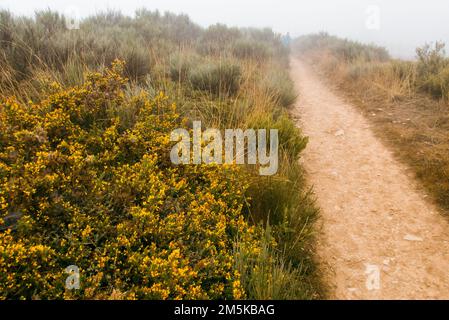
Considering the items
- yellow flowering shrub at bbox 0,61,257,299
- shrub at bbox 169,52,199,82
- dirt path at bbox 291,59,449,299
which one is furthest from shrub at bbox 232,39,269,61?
yellow flowering shrub at bbox 0,61,257,299

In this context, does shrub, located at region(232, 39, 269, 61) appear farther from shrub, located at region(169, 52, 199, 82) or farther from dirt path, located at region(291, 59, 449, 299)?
dirt path, located at region(291, 59, 449, 299)

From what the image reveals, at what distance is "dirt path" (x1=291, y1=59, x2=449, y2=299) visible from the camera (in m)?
3.16

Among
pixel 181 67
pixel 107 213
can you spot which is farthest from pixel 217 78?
pixel 107 213

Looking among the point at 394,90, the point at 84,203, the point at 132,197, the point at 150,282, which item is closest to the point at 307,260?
the point at 150,282

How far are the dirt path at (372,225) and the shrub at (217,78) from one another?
7.00 ft

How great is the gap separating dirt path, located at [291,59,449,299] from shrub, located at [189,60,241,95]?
213cm

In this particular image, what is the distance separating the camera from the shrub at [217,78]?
681 cm

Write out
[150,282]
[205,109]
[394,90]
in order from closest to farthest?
[150,282] < [205,109] < [394,90]

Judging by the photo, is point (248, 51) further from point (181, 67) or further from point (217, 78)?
point (217, 78)

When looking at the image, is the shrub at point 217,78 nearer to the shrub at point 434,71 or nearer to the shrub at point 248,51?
the shrub at point 248,51

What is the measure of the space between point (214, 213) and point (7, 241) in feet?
5.53
